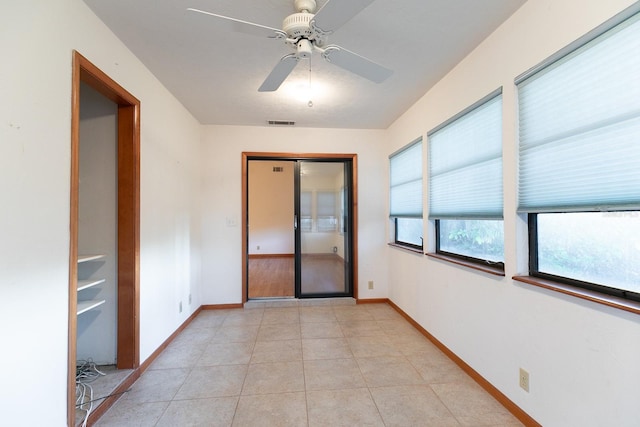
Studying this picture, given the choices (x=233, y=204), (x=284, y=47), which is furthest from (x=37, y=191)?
(x=233, y=204)

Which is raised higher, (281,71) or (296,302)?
(281,71)

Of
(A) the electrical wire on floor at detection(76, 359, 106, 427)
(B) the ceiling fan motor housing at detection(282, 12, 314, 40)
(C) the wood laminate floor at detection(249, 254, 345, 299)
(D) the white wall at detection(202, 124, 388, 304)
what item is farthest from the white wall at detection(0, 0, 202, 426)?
(C) the wood laminate floor at detection(249, 254, 345, 299)

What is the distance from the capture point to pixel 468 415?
1700 millimetres

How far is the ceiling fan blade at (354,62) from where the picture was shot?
159 cm

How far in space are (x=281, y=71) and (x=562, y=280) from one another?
2.08m

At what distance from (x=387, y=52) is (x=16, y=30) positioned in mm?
2131

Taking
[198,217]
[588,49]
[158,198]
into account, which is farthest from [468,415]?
[198,217]

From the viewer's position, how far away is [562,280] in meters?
1.47

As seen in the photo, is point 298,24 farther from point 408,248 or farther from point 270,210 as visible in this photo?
point 270,210

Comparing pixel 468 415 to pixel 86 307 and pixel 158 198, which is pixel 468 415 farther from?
pixel 158 198

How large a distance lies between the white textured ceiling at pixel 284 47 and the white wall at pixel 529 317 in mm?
232

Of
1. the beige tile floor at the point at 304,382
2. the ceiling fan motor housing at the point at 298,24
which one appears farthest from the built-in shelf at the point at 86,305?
the ceiling fan motor housing at the point at 298,24

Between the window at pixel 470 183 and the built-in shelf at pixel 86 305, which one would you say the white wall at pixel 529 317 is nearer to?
the window at pixel 470 183

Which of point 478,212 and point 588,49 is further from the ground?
point 588,49
